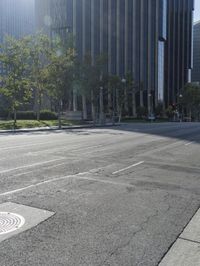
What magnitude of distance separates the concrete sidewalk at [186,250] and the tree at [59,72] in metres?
36.7

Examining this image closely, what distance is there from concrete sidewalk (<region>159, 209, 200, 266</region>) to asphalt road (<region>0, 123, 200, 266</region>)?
11 cm

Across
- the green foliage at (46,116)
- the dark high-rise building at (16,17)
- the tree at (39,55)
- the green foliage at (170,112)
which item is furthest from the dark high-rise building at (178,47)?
the tree at (39,55)

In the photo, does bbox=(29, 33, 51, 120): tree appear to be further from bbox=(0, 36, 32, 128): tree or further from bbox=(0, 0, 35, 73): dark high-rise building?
bbox=(0, 0, 35, 73): dark high-rise building

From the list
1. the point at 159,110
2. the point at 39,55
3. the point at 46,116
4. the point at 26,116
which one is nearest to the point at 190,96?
the point at 159,110

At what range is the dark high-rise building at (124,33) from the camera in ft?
319

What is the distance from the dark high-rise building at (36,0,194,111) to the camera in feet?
319

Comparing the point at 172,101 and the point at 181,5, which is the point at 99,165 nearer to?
the point at 172,101

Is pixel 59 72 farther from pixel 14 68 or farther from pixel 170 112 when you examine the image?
pixel 170 112

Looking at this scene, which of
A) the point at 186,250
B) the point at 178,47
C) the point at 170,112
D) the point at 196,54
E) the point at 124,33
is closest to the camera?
the point at 186,250

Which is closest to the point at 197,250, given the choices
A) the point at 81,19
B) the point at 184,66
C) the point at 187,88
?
the point at 81,19

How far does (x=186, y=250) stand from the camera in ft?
16.6

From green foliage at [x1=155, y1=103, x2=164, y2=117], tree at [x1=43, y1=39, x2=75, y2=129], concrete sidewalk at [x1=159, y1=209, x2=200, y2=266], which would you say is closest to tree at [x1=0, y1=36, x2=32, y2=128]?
tree at [x1=43, y1=39, x2=75, y2=129]

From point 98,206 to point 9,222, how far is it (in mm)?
1752

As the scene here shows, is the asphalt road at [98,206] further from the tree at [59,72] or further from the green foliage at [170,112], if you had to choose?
the green foliage at [170,112]
